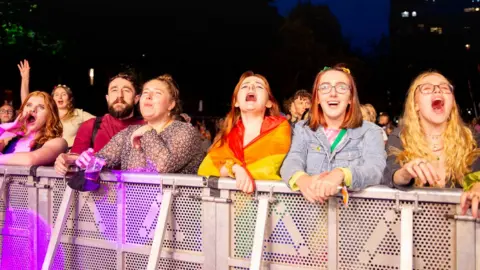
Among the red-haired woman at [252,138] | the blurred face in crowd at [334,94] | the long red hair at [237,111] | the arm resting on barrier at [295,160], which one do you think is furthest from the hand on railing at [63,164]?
the blurred face in crowd at [334,94]

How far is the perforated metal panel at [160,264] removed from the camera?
3750 millimetres

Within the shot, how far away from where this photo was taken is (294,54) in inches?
1763

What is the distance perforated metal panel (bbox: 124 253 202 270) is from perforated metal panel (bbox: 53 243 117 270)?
121 millimetres

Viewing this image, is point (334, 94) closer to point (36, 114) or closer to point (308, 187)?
point (308, 187)

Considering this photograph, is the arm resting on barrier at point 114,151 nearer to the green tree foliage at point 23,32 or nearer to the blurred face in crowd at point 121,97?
the blurred face in crowd at point 121,97

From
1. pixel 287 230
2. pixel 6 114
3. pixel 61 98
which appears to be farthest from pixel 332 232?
pixel 6 114

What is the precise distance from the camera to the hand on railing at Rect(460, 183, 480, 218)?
115 inches

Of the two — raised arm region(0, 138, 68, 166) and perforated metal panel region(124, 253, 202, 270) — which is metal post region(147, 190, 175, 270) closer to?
perforated metal panel region(124, 253, 202, 270)

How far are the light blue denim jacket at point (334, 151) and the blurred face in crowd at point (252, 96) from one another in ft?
1.81

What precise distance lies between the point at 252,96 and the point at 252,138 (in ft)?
1.19

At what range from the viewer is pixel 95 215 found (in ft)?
13.5

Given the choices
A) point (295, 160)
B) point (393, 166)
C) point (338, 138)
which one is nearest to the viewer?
point (393, 166)

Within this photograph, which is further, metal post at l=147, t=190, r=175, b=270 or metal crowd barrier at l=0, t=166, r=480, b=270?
metal post at l=147, t=190, r=175, b=270

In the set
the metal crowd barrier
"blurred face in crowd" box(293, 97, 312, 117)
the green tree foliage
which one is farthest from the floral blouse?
the green tree foliage
